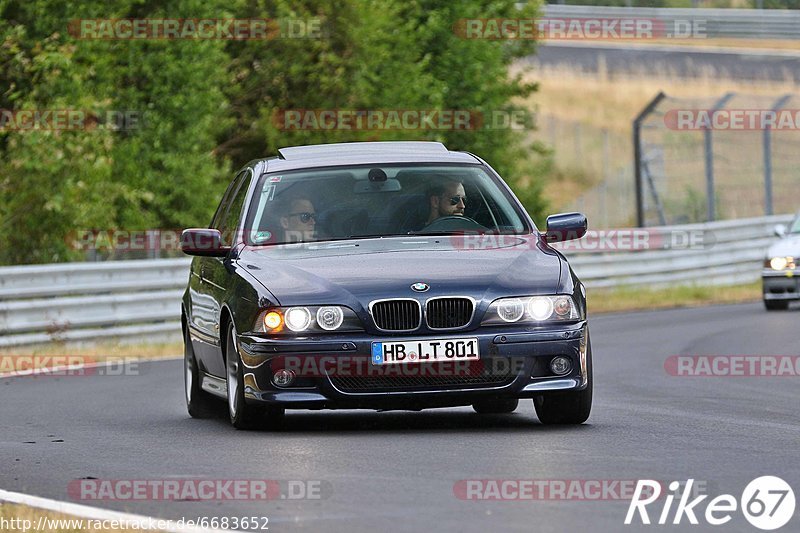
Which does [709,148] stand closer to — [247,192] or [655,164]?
[655,164]

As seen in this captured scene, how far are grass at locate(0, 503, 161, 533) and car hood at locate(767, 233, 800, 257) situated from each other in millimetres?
17865

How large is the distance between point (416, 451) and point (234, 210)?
3.22m

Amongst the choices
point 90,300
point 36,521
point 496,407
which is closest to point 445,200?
point 496,407

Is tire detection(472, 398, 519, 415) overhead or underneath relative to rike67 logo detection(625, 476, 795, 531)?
underneath

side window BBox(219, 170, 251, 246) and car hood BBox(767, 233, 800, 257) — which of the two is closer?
side window BBox(219, 170, 251, 246)

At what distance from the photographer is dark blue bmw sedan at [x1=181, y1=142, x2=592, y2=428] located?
32.4ft

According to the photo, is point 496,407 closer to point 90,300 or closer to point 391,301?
point 391,301

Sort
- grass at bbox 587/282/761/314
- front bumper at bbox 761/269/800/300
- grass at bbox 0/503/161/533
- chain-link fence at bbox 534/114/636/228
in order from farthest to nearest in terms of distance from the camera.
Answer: chain-link fence at bbox 534/114/636/228
grass at bbox 587/282/761/314
front bumper at bbox 761/269/800/300
grass at bbox 0/503/161/533

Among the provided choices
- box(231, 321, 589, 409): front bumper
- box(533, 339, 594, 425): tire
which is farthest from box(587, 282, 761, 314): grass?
box(231, 321, 589, 409): front bumper

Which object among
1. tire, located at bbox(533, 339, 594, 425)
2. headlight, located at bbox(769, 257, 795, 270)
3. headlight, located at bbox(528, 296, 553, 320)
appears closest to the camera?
headlight, located at bbox(528, 296, 553, 320)

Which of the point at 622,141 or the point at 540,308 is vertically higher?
the point at 540,308

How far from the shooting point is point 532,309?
32.8ft

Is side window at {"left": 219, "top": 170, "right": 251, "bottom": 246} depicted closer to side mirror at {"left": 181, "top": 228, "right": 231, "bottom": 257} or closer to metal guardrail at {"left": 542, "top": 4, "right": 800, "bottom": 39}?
side mirror at {"left": 181, "top": 228, "right": 231, "bottom": 257}

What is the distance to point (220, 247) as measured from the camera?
440 inches
